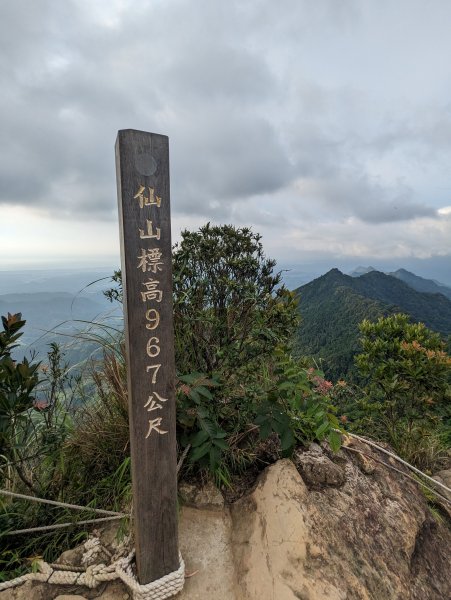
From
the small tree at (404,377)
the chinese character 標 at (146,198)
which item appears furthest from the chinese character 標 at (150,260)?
the small tree at (404,377)

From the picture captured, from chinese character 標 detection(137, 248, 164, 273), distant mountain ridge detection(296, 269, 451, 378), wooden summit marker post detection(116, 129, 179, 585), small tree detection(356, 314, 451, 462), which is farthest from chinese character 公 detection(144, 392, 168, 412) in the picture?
small tree detection(356, 314, 451, 462)

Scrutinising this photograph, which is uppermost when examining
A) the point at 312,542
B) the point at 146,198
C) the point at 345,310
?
the point at 146,198

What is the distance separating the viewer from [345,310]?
3038 cm

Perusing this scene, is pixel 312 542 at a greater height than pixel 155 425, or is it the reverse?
pixel 155 425

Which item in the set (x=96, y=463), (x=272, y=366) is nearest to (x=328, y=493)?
(x=272, y=366)

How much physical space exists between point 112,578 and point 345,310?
30934 millimetres

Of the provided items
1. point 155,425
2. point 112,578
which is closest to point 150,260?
point 155,425

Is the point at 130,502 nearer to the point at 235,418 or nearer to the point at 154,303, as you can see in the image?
the point at 235,418

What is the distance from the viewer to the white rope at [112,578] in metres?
1.86

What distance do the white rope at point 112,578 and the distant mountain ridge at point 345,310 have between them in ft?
8.15

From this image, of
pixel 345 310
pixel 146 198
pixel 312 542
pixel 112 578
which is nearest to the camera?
pixel 146 198

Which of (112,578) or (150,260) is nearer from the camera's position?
(150,260)

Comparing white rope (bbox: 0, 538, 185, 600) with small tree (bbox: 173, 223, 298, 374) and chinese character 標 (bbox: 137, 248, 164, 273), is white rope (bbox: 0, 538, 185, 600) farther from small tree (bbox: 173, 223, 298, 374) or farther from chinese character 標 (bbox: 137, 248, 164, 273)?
chinese character 標 (bbox: 137, 248, 164, 273)

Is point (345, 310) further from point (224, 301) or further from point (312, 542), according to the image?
point (312, 542)
